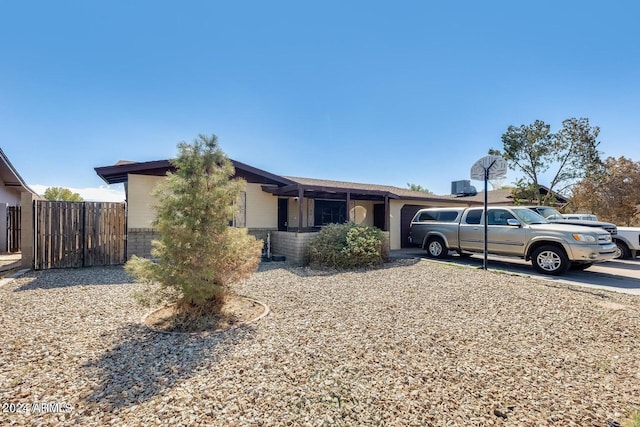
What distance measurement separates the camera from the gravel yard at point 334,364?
2.25 m

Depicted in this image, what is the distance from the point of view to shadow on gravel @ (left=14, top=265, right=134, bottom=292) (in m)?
6.34

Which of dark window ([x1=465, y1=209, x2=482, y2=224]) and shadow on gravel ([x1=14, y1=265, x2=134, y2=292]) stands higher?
dark window ([x1=465, y1=209, x2=482, y2=224])

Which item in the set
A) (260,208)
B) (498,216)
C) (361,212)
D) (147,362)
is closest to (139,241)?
(260,208)

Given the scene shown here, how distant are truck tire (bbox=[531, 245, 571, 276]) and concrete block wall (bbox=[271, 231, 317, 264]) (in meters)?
6.40

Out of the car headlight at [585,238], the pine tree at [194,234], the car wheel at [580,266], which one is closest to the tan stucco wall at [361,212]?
the car wheel at [580,266]

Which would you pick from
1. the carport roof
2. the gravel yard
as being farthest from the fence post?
the gravel yard

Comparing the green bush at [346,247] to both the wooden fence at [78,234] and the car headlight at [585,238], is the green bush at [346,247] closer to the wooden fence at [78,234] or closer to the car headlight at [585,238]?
the car headlight at [585,238]

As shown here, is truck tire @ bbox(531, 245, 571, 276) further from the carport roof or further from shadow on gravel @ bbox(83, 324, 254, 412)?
the carport roof

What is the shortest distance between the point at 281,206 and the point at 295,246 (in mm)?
3179

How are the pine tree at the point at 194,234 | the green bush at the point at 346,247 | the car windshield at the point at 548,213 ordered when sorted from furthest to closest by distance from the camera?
the car windshield at the point at 548,213 → the green bush at the point at 346,247 → the pine tree at the point at 194,234

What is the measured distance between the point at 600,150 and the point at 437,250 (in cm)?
1304

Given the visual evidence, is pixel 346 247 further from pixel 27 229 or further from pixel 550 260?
pixel 27 229

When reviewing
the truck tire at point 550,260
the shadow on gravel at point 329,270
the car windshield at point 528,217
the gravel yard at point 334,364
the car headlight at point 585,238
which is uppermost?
the car windshield at point 528,217

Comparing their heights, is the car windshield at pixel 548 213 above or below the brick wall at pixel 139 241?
above
